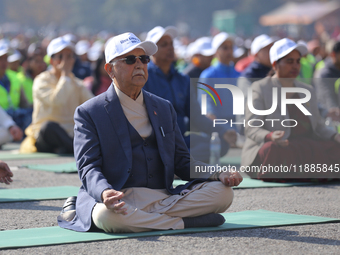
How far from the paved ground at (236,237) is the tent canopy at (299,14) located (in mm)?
32649

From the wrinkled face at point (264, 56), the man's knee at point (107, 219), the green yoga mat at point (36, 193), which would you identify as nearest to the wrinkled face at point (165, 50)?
the green yoga mat at point (36, 193)

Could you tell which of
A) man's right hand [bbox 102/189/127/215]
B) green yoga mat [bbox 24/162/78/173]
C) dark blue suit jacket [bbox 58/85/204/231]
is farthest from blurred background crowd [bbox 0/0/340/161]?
man's right hand [bbox 102/189/127/215]

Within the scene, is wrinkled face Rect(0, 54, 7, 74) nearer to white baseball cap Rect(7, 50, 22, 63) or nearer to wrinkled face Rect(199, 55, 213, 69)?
white baseball cap Rect(7, 50, 22, 63)

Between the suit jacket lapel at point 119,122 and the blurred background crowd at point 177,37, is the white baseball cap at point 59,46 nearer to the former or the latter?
the blurred background crowd at point 177,37

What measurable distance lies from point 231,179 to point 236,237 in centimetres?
43

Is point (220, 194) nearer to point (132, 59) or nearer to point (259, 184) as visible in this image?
point (132, 59)

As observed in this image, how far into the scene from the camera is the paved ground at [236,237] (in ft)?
12.3

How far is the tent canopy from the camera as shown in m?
39.3

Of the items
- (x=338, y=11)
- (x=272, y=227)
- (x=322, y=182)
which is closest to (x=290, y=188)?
(x=322, y=182)

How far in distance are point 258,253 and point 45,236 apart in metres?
1.42

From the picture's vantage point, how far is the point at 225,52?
10469 mm

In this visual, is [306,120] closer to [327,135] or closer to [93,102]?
[327,135]

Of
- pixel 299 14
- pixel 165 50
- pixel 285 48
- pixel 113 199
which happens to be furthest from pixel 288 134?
pixel 299 14

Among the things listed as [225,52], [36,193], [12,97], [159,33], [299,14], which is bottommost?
[36,193]
